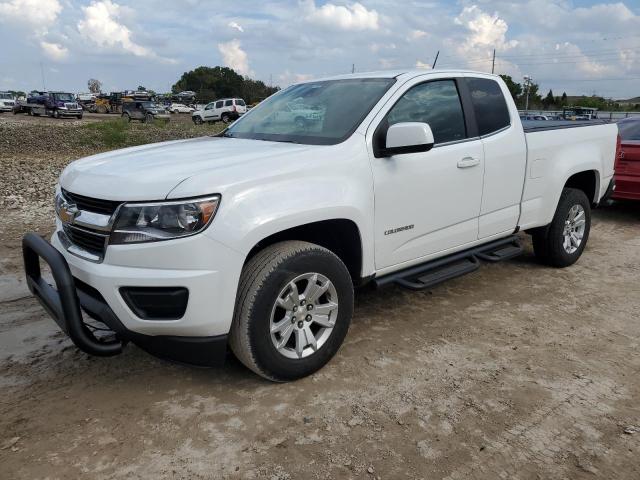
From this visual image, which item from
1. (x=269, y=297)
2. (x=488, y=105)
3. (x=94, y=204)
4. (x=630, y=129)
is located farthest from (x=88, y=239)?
(x=630, y=129)

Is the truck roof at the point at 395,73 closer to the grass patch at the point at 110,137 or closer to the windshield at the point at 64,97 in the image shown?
the grass patch at the point at 110,137

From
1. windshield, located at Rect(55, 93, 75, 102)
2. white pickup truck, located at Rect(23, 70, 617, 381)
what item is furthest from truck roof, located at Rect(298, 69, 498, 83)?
windshield, located at Rect(55, 93, 75, 102)

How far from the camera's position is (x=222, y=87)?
310 feet

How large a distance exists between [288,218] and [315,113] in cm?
121

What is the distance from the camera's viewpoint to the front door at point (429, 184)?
349 cm

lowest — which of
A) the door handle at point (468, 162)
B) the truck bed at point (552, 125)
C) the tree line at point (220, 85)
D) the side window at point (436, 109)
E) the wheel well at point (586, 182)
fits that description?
the wheel well at point (586, 182)

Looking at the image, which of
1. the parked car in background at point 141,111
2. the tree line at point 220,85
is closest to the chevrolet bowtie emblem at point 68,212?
the parked car in background at point 141,111

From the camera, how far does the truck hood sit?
2.73 m

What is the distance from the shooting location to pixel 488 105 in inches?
173

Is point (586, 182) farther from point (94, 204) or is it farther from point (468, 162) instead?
point (94, 204)

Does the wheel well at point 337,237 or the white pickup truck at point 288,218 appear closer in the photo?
the white pickup truck at point 288,218

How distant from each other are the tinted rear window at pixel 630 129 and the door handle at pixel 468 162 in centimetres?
508

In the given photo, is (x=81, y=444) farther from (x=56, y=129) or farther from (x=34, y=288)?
(x=56, y=129)

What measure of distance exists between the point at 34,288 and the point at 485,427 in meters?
2.69
